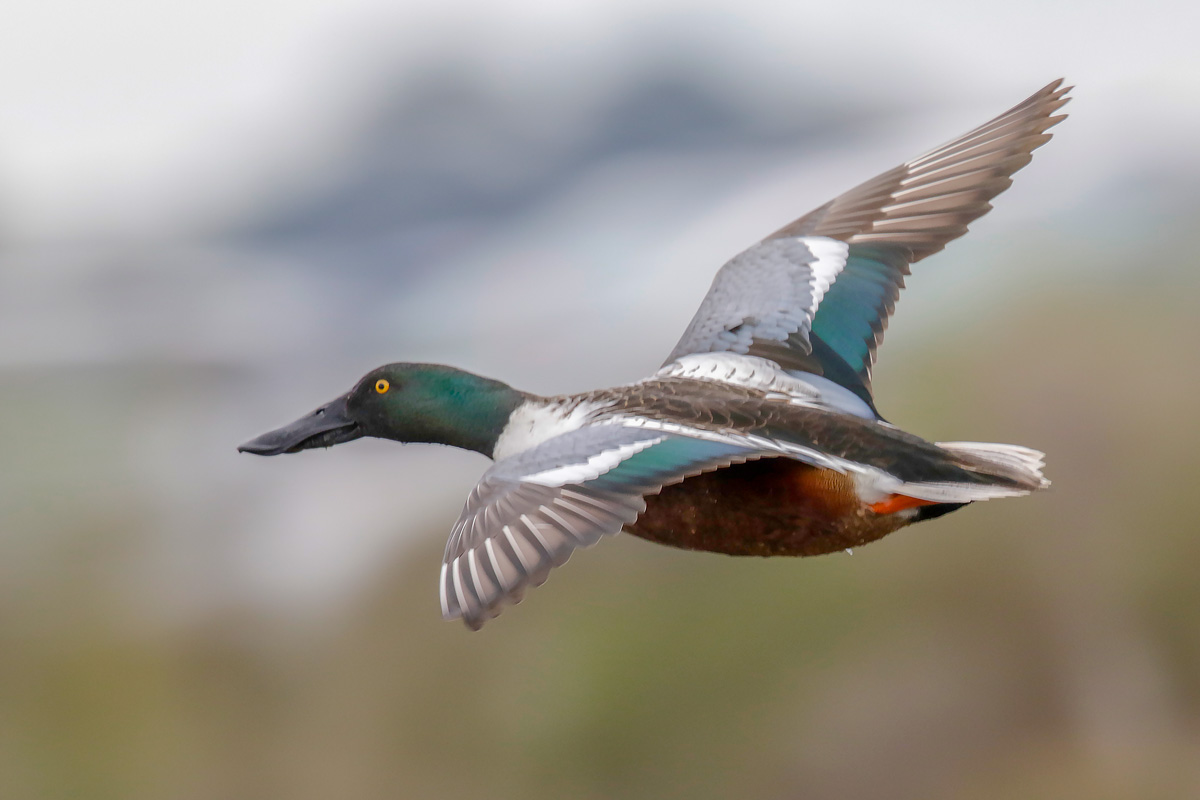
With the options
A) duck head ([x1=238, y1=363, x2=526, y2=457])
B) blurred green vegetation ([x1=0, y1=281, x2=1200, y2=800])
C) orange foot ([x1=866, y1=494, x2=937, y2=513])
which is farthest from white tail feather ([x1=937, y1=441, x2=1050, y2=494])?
blurred green vegetation ([x1=0, y1=281, x2=1200, y2=800])

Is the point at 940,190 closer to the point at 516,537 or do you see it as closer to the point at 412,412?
the point at 412,412

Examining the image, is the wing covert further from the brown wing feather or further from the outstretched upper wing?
the brown wing feather

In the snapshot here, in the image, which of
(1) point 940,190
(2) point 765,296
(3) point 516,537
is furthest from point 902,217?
(3) point 516,537

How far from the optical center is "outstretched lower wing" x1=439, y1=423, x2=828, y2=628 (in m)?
1.65

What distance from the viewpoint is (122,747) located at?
828 centimetres

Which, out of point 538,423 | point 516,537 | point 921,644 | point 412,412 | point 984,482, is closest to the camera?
point 516,537

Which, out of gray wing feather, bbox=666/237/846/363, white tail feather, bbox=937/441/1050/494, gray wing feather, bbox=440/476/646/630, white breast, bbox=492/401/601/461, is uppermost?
gray wing feather, bbox=666/237/846/363

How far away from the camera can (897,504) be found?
2.04 meters

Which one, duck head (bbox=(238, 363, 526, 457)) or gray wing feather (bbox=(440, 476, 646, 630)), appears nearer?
gray wing feather (bbox=(440, 476, 646, 630))

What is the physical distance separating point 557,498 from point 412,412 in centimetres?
81

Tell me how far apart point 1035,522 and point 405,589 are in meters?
4.12

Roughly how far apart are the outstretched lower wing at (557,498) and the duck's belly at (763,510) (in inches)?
4.1

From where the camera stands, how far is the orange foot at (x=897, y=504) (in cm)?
203

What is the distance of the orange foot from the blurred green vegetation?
4424mm
